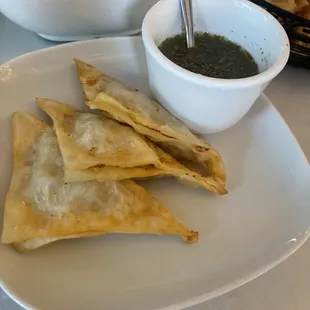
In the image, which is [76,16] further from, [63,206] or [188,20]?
[63,206]

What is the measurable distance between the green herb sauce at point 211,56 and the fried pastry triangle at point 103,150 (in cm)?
17

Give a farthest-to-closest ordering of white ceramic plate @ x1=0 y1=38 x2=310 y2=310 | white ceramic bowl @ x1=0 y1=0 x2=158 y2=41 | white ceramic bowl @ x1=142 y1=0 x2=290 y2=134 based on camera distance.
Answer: white ceramic bowl @ x1=0 y1=0 x2=158 y2=41, white ceramic bowl @ x1=142 y1=0 x2=290 y2=134, white ceramic plate @ x1=0 y1=38 x2=310 y2=310

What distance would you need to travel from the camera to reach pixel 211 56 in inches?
37.2

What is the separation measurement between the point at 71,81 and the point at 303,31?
0.47 meters

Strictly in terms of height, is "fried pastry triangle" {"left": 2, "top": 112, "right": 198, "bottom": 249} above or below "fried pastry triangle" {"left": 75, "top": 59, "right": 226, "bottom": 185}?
below

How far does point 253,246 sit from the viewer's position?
828 millimetres

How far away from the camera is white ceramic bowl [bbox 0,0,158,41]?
967mm

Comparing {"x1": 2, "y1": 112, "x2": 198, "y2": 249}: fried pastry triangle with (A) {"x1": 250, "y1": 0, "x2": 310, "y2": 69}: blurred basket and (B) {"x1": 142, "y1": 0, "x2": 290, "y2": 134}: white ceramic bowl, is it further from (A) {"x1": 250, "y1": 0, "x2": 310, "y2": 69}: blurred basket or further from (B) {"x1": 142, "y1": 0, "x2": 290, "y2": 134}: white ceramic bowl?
(A) {"x1": 250, "y1": 0, "x2": 310, "y2": 69}: blurred basket

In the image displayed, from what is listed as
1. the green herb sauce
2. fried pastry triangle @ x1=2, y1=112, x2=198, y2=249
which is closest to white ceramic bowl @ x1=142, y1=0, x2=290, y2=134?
the green herb sauce

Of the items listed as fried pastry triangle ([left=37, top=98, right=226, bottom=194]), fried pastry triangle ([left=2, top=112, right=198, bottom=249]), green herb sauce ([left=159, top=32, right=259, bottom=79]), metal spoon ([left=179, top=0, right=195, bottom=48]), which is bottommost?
fried pastry triangle ([left=2, top=112, right=198, bottom=249])

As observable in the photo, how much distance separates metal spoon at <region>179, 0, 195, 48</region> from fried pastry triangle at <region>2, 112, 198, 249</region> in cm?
31

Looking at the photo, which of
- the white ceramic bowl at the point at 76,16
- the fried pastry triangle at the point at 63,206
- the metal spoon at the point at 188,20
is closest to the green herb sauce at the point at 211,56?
the metal spoon at the point at 188,20

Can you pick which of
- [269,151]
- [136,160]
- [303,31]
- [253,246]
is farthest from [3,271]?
[303,31]

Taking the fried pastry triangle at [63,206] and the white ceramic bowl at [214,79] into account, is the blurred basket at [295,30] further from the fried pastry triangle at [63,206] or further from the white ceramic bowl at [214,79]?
the fried pastry triangle at [63,206]
